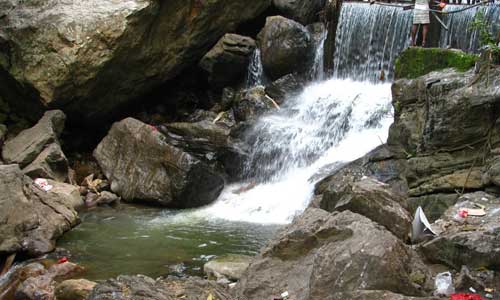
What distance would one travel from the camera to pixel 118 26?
11047 millimetres

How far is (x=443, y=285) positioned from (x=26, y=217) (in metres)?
5.97

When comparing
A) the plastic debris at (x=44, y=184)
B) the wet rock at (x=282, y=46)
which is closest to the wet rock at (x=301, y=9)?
the wet rock at (x=282, y=46)

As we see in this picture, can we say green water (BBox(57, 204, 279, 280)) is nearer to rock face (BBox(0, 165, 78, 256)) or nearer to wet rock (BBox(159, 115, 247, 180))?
rock face (BBox(0, 165, 78, 256))

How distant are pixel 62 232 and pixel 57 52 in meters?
4.34

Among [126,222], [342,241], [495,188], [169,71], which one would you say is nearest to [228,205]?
[126,222]

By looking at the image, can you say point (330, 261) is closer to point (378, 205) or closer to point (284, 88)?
point (378, 205)

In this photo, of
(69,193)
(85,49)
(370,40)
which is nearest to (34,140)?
(69,193)

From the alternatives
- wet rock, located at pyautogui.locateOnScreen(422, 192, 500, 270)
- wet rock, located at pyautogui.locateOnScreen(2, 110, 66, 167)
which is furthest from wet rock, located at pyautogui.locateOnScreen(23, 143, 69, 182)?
wet rock, located at pyautogui.locateOnScreen(422, 192, 500, 270)

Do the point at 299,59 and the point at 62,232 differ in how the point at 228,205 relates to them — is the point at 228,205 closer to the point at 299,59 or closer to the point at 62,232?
the point at 62,232

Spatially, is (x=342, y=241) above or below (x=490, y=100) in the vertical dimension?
below

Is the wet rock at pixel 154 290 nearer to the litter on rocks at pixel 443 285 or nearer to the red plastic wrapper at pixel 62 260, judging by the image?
the litter on rocks at pixel 443 285

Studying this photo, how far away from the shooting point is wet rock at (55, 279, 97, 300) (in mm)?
6008

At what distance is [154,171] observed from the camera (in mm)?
10719

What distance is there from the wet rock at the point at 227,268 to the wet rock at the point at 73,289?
54.3 inches
